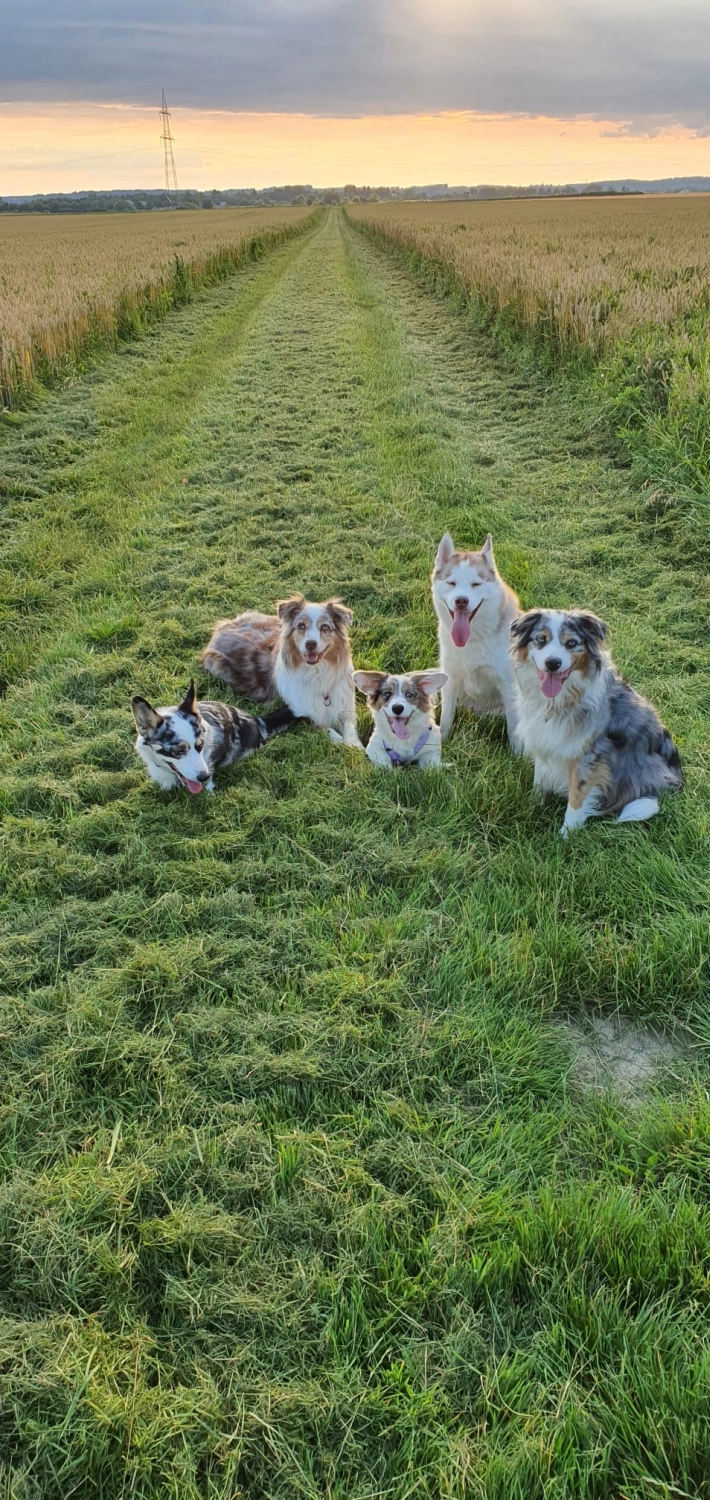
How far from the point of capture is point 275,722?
517 cm

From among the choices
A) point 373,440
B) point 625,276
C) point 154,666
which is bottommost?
point 154,666

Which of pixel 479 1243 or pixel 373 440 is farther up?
pixel 373 440

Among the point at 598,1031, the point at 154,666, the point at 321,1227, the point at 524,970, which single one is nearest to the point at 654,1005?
the point at 598,1031

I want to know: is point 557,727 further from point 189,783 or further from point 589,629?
point 189,783

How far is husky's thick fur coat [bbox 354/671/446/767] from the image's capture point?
15.2ft

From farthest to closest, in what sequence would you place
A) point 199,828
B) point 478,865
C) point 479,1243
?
point 199,828, point 478,865, point 479,1243

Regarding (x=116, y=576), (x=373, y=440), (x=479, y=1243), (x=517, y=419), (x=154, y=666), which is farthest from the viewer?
(x=517, y=419)

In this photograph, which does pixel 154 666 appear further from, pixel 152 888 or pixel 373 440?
pixel 373 440

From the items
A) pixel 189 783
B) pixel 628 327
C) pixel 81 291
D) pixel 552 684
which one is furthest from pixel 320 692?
pixel 81 291

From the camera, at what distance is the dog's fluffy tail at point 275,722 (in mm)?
5098

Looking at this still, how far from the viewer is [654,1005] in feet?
10.3

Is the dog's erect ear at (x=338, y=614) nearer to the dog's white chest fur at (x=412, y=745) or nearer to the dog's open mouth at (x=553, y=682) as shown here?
the dog's white chest fur at (x=412, y=745)

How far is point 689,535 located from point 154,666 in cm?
513

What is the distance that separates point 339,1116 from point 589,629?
255 cm
